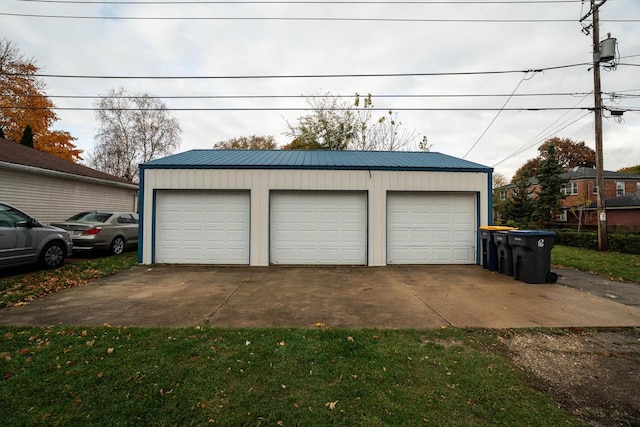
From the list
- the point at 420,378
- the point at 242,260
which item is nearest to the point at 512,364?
the point at 420,378

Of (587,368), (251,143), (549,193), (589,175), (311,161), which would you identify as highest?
(251,143)

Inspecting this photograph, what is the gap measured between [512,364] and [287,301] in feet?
11.2

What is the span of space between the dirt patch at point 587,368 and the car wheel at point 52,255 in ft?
32.8

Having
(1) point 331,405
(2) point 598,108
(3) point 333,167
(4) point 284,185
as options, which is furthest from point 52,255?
(2) point 598,108

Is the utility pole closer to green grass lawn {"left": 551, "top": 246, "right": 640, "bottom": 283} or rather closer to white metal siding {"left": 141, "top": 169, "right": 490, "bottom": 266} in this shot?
green grass lawn {"left": 551, "top": 246, "right": 640, "bottom": 283}

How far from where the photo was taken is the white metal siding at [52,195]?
379 inches

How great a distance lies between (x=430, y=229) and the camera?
8906mm

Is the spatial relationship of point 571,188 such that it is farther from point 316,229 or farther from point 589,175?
point 316,229

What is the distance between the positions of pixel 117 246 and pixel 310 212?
7.02 meters

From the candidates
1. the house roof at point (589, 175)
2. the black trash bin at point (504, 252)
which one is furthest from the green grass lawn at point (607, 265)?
the house roof at point (589, 175)

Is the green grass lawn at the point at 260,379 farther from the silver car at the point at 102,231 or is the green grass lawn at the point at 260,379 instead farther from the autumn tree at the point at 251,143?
the autumn tree at the point at 251,143

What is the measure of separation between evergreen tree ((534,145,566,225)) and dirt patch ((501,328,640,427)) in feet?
80.6

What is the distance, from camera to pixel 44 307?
15.4 ft

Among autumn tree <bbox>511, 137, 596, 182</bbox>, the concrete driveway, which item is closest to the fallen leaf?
the concrete driveway
